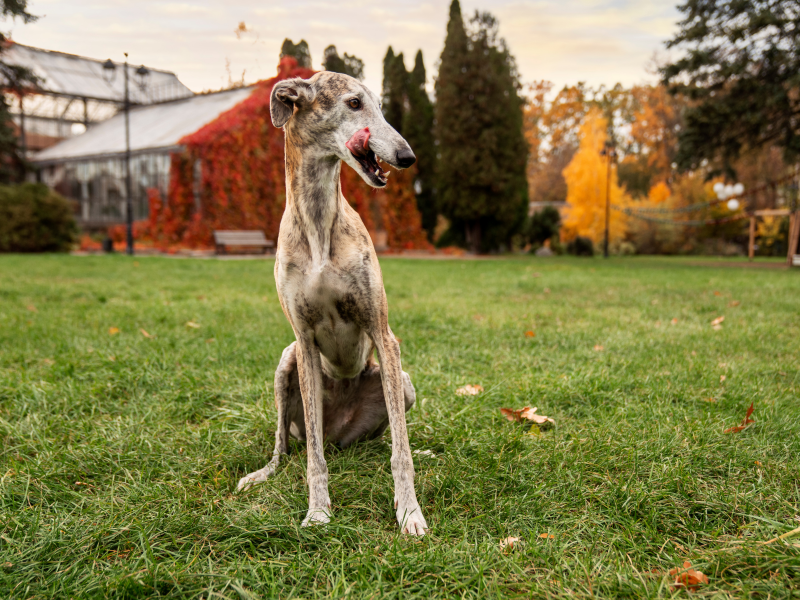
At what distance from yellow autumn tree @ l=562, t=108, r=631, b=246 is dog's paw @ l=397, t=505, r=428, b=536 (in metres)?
24.6

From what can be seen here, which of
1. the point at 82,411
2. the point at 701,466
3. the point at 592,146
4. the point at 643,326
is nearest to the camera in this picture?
the point at 701,466

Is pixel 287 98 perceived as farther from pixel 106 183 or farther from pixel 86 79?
pixel 86 79

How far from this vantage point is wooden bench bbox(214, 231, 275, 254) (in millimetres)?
17141

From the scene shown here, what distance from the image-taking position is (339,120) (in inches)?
76.2

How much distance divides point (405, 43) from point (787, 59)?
1400 cm

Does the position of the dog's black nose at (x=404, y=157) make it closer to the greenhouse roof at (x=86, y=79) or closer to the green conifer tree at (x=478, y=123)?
the green conifer tree at (x=478, y=123)

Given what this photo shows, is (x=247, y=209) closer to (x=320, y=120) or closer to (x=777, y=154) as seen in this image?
(x=320, y=120)

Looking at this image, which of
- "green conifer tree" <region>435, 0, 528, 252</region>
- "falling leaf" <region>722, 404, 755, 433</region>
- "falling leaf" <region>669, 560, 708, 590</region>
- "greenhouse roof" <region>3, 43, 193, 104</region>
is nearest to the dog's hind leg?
"falling leaf" <region>669, 560, 708, 590</region>


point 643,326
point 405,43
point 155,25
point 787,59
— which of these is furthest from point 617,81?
point 643,326

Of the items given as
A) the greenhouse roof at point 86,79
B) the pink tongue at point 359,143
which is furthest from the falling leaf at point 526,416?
the greenhouse roof at point 86,79

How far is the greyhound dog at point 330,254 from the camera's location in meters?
1.90

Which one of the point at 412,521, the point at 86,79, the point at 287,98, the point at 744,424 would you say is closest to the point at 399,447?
the point at 412,521

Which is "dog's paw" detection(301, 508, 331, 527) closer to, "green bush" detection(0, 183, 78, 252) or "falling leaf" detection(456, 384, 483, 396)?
"falling leaf" detection(456, 384, 483, 396)

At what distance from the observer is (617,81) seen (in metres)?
35.5
